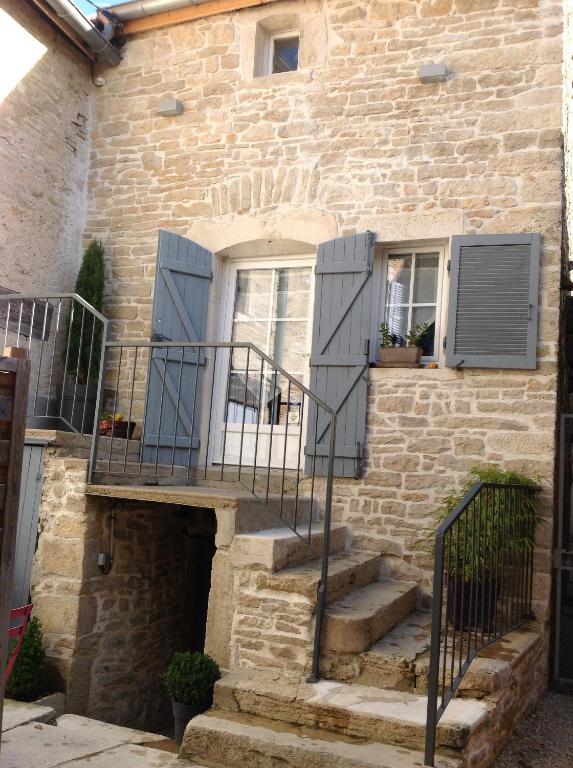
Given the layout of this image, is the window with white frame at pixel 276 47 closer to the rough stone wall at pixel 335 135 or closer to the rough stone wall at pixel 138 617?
the rough stone wall at pixel 335 135

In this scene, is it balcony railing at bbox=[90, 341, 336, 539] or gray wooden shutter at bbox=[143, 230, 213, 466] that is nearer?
balcony railing at bbox=[90, 341, 336, 539]

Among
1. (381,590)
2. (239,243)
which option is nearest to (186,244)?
(239,243)

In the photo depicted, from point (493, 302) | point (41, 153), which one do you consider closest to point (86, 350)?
point (41, 153)

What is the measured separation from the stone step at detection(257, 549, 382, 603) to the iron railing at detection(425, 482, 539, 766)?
2.00 feet

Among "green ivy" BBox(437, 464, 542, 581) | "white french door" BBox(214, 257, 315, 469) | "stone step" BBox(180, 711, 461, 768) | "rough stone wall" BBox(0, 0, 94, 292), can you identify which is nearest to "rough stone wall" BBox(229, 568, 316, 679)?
"stone step" BBox(180, 711, 461, 768)

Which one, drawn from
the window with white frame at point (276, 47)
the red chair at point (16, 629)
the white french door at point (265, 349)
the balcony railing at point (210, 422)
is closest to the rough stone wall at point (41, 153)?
the balcony railing at point (210, 422)

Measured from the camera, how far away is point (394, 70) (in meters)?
5.99

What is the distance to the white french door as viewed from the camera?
6.23 meters

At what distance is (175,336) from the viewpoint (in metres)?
6.23

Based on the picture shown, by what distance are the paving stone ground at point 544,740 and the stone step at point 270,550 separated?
60.6 inches

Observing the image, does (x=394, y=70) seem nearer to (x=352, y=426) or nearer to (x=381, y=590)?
(x=352, y=426)

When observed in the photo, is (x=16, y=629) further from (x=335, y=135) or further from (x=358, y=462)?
(x=335, y=135)

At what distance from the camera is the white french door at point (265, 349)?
20.4 ft

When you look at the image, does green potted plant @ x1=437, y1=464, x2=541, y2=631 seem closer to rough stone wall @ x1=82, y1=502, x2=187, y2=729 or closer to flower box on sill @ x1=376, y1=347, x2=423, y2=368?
flower box on sill @ x1=376, y1=347, x2=423, y2=368
